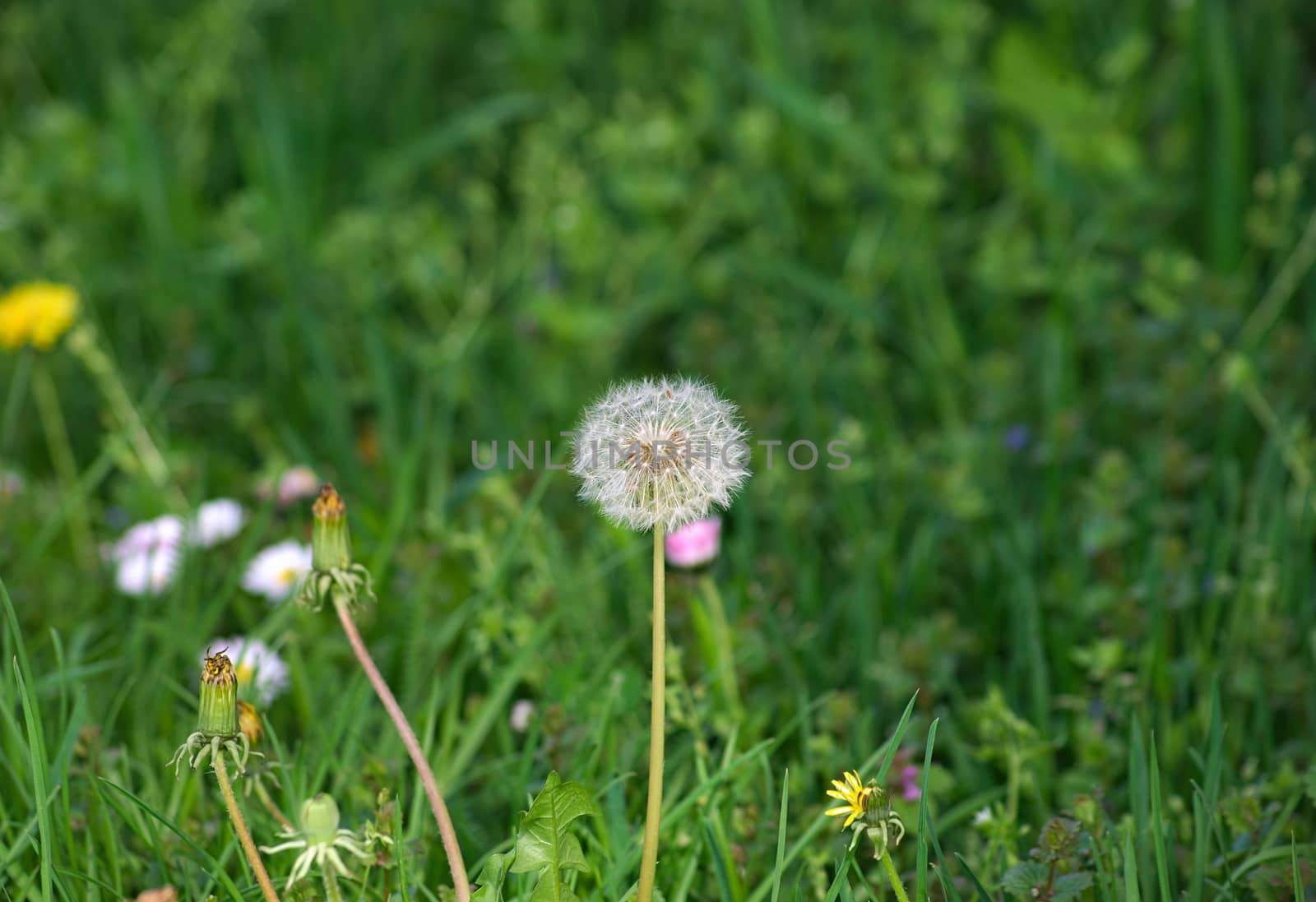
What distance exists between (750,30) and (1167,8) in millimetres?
1017

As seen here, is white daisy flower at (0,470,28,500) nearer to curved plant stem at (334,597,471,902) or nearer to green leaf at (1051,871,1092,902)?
curved plant stem at (334,597,471,902)

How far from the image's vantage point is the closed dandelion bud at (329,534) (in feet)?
4.21

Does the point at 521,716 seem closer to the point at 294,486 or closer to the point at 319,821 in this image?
the point at 319,821

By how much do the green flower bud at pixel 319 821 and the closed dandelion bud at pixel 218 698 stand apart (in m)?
0.11

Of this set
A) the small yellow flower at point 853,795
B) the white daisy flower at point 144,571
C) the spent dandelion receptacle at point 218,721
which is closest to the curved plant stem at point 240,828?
the spent dandelion receptacle at point 218,721

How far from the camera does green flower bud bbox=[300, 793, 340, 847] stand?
1256mm

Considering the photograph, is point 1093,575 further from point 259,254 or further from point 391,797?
point 259,254

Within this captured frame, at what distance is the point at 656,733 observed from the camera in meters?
1.21

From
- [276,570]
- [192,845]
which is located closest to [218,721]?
[192,845]

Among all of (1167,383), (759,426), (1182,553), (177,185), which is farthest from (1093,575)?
(177,185)

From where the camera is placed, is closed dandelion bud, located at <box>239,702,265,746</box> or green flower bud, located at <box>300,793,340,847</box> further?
closed dandelion bud, located at <box>239,702,265,746</box>

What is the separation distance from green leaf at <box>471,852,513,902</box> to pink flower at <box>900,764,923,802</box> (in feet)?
2.07

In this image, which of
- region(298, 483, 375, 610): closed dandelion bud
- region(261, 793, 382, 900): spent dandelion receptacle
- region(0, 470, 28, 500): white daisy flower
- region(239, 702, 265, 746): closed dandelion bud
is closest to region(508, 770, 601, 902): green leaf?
region(261, 793, 382, 900): spent dandelion receptacle

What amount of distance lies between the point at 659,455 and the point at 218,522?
139 centimetres
